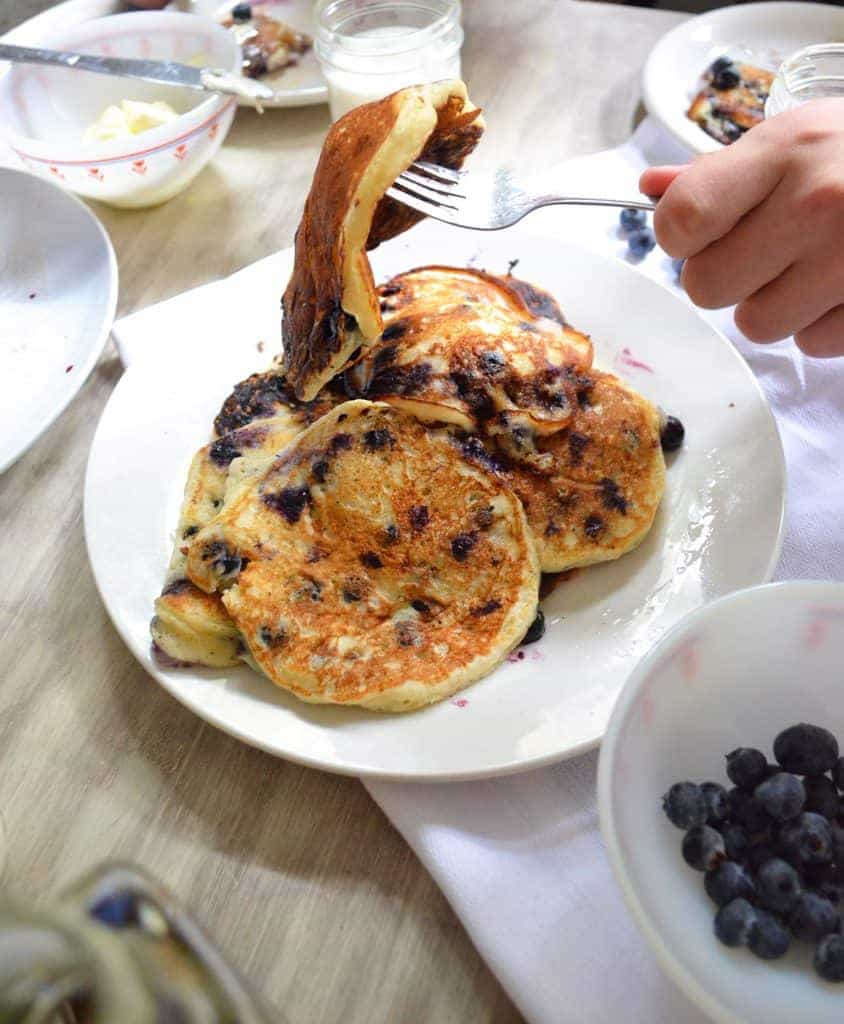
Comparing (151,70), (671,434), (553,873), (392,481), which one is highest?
(151,70)

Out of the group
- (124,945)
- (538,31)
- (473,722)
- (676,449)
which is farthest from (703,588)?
(538,31)

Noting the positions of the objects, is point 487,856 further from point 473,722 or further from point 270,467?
point 270,467

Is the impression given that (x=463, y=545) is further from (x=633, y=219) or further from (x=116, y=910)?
(x=633, y=219)

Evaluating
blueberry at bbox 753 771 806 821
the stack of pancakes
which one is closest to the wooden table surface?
the stack of pancakes

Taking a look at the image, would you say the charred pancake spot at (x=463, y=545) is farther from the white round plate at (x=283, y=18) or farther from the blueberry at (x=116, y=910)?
the white round plate at (x=283, y=18)

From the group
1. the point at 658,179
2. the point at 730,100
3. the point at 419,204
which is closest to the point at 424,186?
the point at 419,204
